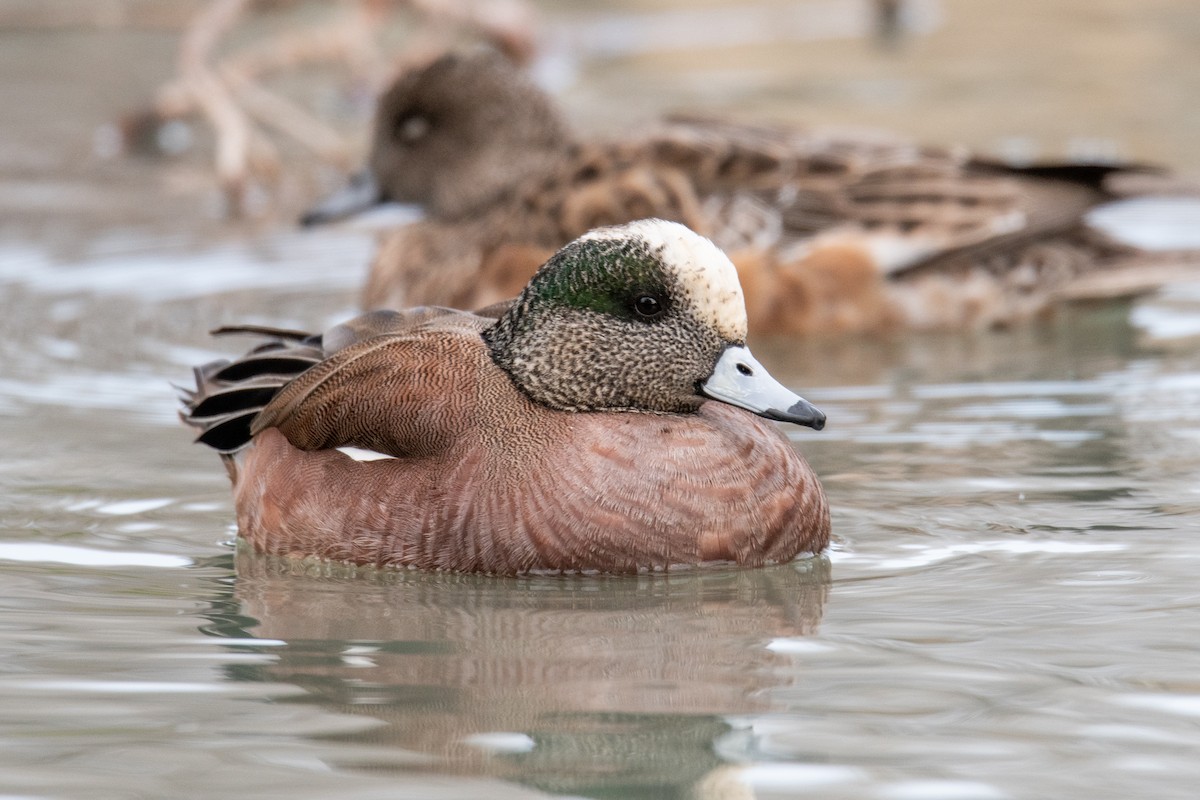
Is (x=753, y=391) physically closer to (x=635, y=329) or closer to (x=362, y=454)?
(x=635, y=329)

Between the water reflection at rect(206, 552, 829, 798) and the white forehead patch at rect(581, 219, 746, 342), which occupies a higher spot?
the white forehead patch at rect(581, 219, 746, 342)

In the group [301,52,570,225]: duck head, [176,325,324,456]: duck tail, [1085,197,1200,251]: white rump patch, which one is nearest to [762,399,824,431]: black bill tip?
[176,325,324,456]: duck tail

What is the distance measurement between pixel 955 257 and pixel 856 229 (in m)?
0.43

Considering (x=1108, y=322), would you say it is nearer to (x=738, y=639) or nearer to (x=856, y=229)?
(x=856, y=229)

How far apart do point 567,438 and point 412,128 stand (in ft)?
15.4

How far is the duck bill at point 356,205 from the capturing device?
9320 mm

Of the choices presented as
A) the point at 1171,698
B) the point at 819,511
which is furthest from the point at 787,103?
the point at 1171,698

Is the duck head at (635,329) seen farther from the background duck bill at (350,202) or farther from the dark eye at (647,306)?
the background duck bill at (350,202)

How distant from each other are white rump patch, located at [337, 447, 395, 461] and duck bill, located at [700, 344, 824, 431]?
0.80 metres

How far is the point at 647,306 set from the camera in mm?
5031

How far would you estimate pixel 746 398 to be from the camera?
16.0 feet

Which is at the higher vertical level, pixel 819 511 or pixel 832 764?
pixel 819 511

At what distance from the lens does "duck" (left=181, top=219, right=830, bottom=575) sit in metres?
4.77

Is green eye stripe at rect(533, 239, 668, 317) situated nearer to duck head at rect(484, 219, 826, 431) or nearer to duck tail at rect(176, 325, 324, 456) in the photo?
duck head at rect(484, 219, 826, 431)
